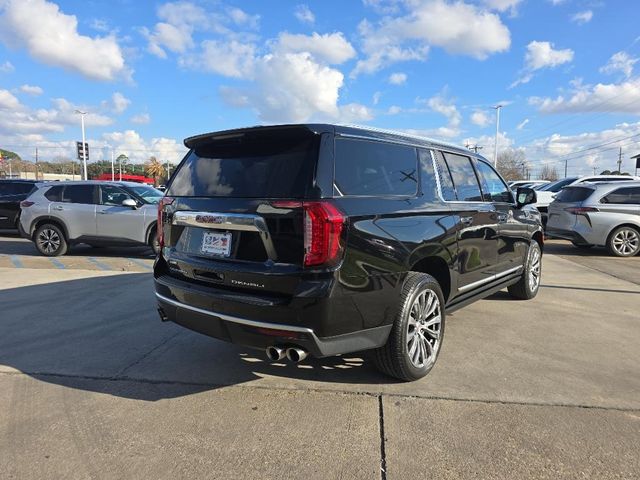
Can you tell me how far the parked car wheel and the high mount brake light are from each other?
10.1m

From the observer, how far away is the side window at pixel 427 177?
387 cm

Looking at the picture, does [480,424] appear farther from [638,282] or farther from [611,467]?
[638,282]

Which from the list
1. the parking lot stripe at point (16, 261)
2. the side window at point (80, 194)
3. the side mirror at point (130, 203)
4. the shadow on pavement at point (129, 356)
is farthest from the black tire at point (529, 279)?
the parking lot stripe at point (16, 261)

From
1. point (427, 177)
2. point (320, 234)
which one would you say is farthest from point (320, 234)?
point (427, 177)

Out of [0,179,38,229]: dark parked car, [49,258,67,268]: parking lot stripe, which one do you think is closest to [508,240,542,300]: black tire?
[49,258,67,268]: parking lot stripe

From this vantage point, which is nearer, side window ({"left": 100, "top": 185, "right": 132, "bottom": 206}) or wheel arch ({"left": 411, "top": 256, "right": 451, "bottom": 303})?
wheel arch ({"left": 411, "top": 256, "right": 451, "bottom": 303})

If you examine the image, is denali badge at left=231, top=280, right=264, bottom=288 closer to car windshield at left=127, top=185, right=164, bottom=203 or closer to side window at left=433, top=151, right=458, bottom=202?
side window at left=433, top=151, right=458, bottom=202

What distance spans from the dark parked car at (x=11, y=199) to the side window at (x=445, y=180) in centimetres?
1277

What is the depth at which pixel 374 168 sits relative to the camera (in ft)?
11.2

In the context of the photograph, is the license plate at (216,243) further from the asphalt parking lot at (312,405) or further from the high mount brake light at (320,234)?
the asphalt parking lot at (312,405)

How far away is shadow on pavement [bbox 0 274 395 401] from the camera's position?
368cm

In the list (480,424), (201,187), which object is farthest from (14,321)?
(480,424)

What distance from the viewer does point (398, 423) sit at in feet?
9.97

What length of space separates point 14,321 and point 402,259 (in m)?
4.53
